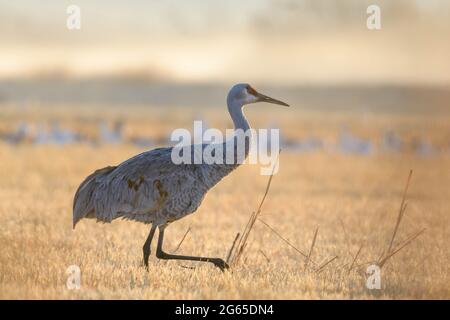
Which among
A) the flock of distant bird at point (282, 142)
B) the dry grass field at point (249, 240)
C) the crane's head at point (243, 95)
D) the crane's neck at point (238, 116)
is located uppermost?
the crane's head at point (243, 95)

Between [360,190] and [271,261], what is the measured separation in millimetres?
9868

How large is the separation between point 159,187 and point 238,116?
3.58 ft

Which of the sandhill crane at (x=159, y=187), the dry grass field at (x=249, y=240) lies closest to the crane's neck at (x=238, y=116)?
the sandhill crane at (x=159, y=187)

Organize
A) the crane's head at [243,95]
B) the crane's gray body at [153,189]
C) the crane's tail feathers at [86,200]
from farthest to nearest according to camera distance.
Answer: the crane's tail feathers at [86,200] → the crane's head at [243,95] → the crane's gray body at [153,189]

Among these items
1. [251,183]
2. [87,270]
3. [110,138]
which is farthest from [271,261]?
[110,138]

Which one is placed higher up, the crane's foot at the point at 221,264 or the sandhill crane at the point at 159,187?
the sandhill crane at the point at 159,187

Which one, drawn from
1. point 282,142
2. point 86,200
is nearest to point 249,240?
point 86,200

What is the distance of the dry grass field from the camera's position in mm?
8070

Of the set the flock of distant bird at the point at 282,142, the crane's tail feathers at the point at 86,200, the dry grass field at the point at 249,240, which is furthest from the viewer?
the flock of distant bird at the point at 282,142

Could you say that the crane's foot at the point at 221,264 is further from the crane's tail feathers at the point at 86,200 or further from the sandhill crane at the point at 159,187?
the crane's tail feathers at the point at 86,200

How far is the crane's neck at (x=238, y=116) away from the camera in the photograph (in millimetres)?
8914

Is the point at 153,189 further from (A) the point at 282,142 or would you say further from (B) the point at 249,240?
(A) the point at 282,142

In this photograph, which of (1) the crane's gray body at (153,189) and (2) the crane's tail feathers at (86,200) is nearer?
(1) the crane's gray body at (153,189)

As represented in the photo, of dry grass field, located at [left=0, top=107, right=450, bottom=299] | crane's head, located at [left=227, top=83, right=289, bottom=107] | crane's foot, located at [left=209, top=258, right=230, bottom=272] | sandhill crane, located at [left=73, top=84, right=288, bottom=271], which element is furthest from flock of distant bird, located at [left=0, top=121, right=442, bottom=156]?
crane's foot, located at [left=209, top=258, right=230, bottom=272]
